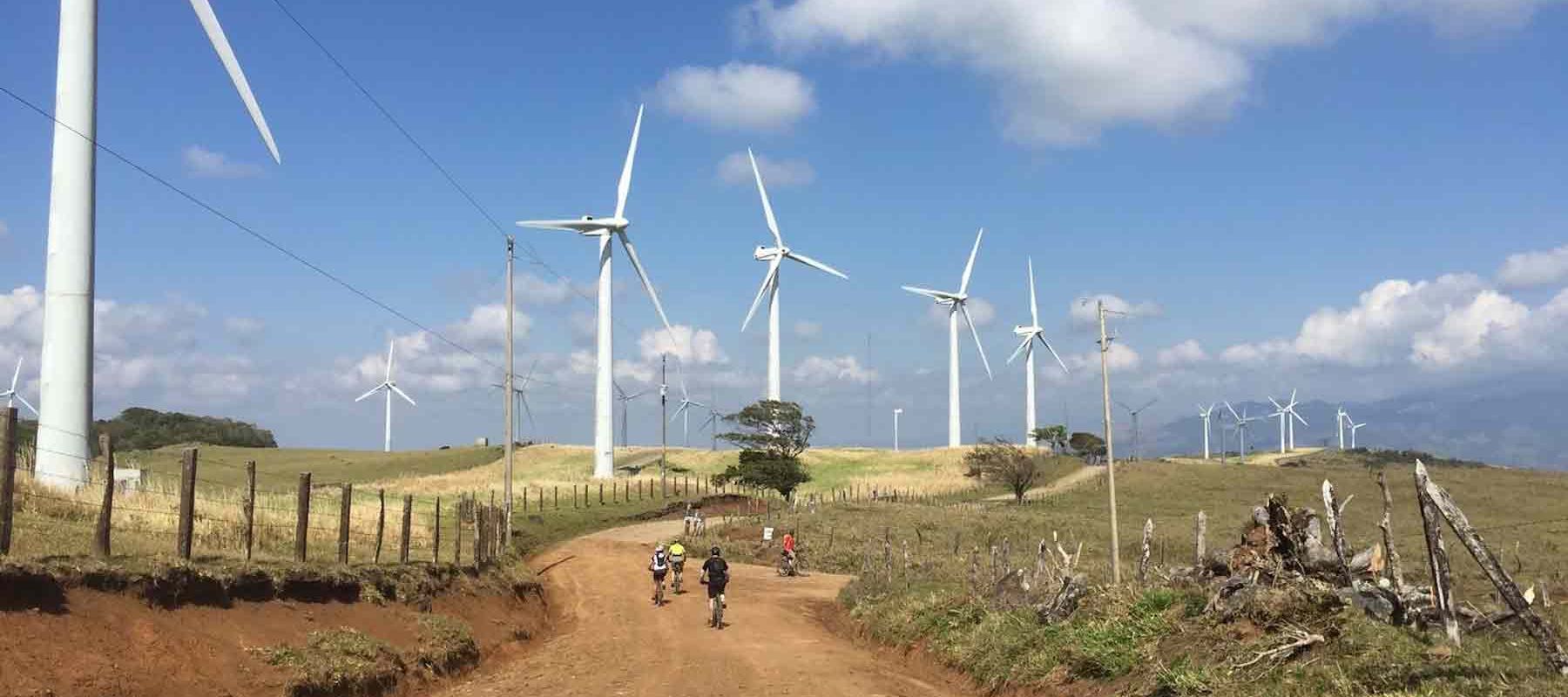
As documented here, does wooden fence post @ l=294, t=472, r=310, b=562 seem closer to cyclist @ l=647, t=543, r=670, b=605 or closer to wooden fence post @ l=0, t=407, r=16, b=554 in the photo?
wooden fence post @ l=0, t=407, r=16, b=554

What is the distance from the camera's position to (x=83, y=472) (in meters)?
26.7

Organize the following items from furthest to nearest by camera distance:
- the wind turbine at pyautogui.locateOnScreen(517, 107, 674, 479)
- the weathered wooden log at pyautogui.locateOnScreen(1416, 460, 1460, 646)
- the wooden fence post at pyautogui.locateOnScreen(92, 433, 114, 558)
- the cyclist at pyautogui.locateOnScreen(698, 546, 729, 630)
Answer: the wind turbine at pyautogui.locateOnScreen(517, 107, 674, 479), the cyclist at pyautogui.locateOnScreen(698, 546, 729, 630), the wooden fence post at pyautogui.locateOnScreen(92, 433, 114, 558), the weathered wooden log at pyautogui.locateOnScreen(1416, 460, 1460, 646)

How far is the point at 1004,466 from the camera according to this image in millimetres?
100500

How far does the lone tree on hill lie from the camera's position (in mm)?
93062

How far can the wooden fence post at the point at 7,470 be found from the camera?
1490 cm

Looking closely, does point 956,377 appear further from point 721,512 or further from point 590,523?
point 590,523

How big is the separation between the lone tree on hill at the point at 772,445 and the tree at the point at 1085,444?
202ft

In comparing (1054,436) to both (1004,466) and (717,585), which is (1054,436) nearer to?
(1004,466)

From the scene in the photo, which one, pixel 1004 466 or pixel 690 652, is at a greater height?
pixel 1004 466

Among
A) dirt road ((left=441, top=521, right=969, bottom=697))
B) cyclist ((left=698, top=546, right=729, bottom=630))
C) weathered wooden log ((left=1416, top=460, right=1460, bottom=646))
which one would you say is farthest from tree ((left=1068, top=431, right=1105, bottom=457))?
weathered wooden log ((left=1416, top=460, right=1460, bottom=646))

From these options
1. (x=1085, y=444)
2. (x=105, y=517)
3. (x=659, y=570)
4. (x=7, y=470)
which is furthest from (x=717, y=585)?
(x=1085, y=444)

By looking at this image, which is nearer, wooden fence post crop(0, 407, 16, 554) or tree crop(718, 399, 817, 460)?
wooden fence post crop(0, 407, 16, 554)

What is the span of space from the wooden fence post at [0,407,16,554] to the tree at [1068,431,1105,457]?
15126 cm

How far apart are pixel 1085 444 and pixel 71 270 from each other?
471ft
